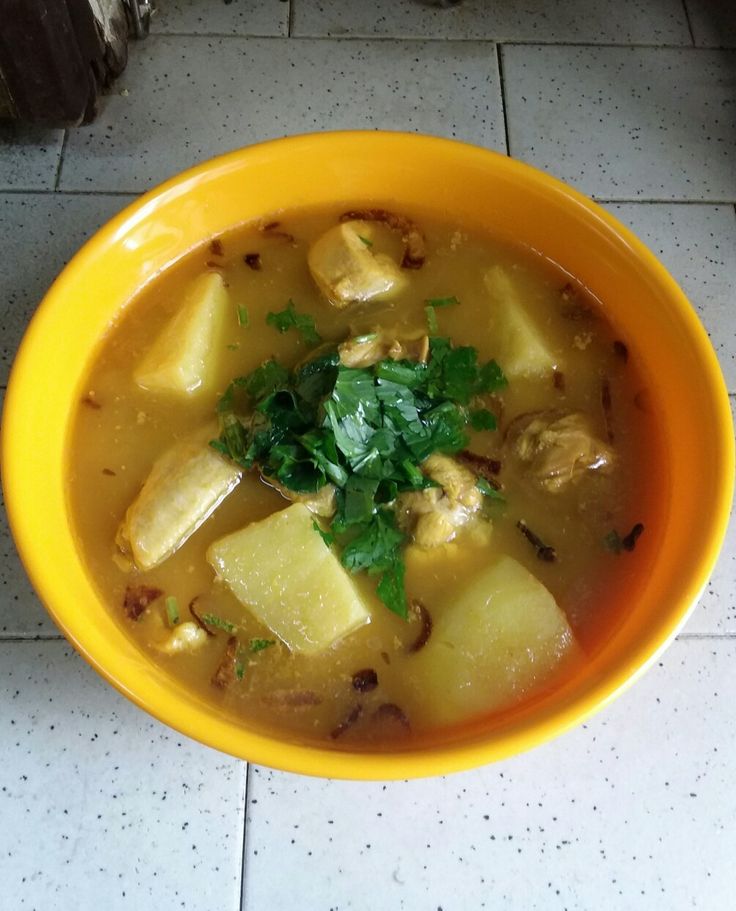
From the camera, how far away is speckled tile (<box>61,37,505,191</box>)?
1.68 metres

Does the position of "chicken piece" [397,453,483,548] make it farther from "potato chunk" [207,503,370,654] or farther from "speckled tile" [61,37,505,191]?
"speckled tile" [61,37,505,191]

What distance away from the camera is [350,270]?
1338 mm

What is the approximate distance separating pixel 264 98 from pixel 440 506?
105cm

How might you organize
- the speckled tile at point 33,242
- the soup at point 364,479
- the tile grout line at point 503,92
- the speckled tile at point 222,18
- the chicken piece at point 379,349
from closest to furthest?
the soup at point 364,479 → the chicken piece at point 379,349 → the speckled tile at point 33,242 → the tile grout line at point 503,92 → the speckled tile at point 222,18

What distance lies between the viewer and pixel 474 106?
5.79 ft

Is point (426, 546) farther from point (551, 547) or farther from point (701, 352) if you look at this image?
point (701, 352)

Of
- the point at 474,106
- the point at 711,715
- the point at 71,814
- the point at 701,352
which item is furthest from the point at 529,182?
the point at 71,814

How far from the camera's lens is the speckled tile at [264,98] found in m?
1.68

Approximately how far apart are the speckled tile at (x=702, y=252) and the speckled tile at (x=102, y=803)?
1.12 meters

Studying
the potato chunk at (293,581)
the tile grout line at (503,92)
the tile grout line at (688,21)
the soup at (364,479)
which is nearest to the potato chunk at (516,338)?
the soup at (364,479)

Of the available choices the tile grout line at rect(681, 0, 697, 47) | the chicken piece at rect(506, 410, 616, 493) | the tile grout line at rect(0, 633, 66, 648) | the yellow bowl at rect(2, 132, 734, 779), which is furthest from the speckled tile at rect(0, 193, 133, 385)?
the tile grout line at rect(681, 0, 697, 47)

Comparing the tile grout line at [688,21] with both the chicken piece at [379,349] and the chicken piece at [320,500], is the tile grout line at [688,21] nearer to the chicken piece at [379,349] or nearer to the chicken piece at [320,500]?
the chicken piece at [379,349]

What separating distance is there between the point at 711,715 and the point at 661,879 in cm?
24

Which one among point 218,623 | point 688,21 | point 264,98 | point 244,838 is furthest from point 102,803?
point 688,21
